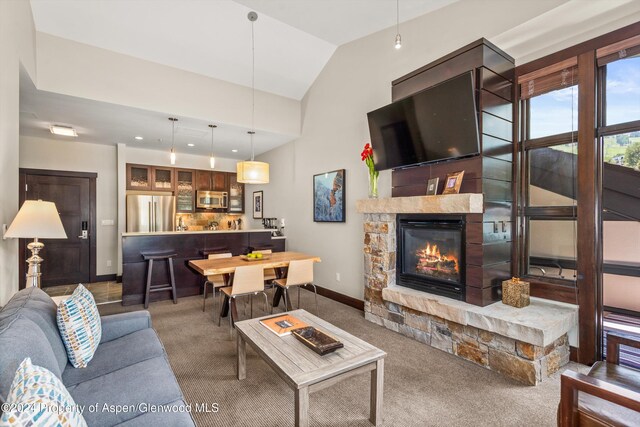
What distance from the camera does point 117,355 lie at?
188 cm

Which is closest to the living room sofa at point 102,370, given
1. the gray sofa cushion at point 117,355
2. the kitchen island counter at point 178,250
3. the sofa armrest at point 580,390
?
the gray sofa cushion at point 117,355

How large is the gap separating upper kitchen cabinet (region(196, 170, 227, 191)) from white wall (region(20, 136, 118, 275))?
1.60m

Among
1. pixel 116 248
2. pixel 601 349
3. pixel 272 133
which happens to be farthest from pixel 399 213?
pixel 116 248

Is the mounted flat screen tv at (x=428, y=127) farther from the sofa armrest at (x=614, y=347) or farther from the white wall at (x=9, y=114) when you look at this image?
the white wall at (x=9, y=114)

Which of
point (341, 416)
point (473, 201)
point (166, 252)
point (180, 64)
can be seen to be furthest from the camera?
point (166, 252)

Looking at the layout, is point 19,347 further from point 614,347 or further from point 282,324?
point 614,347

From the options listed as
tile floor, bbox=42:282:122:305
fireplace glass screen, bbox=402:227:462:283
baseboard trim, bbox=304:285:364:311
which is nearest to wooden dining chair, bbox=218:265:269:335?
baseboard trim, bbox=304:285:364:311

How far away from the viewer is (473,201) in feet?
8.56

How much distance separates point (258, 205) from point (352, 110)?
3.57 m

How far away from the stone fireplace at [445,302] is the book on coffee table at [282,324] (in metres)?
1.32

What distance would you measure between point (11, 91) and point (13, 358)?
8.04ft

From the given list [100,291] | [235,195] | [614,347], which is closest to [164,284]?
[100,291]

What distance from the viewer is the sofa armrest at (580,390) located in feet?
4.01

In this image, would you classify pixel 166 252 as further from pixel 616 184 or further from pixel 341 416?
pixel 616 184
